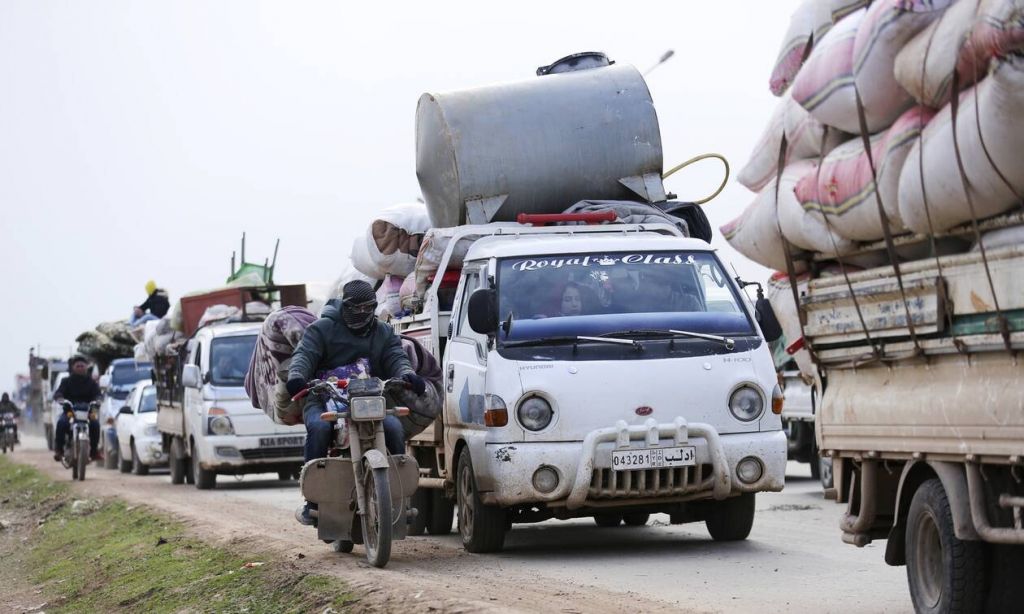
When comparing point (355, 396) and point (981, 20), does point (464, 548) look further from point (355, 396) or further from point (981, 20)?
point (981, 20)

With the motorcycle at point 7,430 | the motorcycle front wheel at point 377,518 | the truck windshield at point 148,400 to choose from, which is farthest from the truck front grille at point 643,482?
the motorcycle at point 7,430

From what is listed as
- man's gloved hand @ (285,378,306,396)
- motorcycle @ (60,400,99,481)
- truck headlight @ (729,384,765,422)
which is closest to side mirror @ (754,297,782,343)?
truck headlight @ (729,384,765,422)

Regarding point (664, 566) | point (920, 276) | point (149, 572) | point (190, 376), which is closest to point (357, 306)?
point (664, 566)

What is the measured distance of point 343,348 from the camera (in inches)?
448

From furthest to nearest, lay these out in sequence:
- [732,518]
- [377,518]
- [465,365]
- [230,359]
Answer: [230,359], [465,365], [732,518], [377,518]

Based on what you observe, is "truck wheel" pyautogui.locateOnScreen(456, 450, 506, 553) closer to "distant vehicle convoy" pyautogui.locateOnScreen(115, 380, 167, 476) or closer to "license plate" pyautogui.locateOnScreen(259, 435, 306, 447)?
"license plate" pyautogui.locateOnScreen(259, 435, 306, 447)

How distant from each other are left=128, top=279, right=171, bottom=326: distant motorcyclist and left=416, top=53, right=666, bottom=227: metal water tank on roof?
21745mm

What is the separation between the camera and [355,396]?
10.7 meters

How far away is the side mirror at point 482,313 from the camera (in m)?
11.5

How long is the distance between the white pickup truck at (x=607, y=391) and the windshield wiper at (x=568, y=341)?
0.04 ft

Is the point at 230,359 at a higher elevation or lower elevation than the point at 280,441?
higher

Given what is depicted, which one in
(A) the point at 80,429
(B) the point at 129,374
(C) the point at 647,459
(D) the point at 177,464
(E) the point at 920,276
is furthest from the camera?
(B) the point at 129,374

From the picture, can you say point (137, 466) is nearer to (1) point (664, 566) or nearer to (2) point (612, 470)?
(2) point (612, 470)

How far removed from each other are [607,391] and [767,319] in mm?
1126
